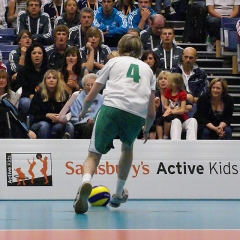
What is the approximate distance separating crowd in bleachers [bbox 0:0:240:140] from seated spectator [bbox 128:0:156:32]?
0.02 meters

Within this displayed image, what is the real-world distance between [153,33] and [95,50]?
1368 millimetres

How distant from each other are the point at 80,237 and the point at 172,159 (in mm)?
4451

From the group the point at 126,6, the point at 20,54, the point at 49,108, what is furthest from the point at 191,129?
the point at 126,6

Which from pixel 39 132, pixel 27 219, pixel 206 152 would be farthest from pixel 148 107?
pixel 39 132

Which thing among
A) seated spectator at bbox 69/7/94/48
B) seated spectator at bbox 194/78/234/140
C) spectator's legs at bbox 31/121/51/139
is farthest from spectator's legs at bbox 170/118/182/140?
seated spectator at bbox 69/7/94/48

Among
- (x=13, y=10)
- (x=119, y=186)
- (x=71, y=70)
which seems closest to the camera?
(x=119, y=186)

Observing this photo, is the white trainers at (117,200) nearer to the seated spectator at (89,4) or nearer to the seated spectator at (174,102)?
the seated spectator at (174,102)

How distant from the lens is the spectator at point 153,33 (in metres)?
12.7

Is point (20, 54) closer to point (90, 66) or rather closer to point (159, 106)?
point (90, 66)

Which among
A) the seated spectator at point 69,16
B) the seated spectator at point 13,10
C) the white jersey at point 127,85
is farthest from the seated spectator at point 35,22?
the white jersey at point 127,85

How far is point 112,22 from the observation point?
13219 millimetres

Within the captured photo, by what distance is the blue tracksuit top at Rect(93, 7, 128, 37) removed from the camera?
13084mm

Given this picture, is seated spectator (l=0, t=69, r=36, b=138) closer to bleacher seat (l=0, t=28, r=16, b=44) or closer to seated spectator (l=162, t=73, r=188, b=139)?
seated spectator (l=162, t=73, r=188, b=139)

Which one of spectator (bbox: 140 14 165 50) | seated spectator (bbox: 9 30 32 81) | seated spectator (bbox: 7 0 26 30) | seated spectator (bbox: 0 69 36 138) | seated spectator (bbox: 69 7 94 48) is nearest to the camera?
seated spectator (bbox: 0 69 36 138)
